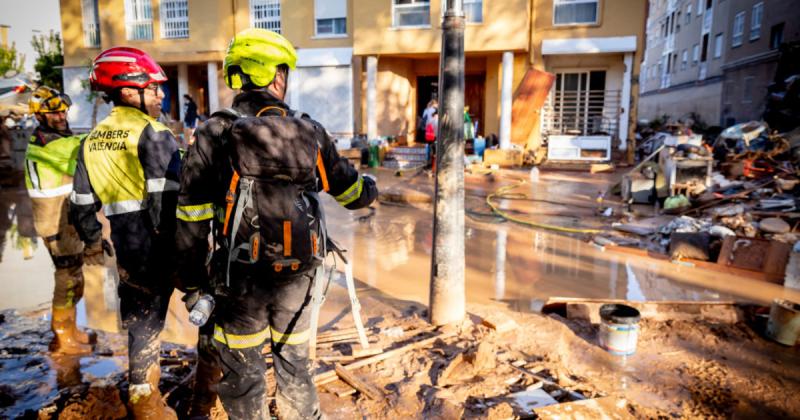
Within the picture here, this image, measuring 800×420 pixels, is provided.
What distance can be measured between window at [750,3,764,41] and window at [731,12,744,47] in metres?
0.96

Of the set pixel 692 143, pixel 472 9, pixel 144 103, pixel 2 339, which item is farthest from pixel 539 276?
pixel 472 9

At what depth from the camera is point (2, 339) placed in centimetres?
422

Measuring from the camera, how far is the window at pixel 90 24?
22266mm

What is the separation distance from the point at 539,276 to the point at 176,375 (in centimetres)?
415

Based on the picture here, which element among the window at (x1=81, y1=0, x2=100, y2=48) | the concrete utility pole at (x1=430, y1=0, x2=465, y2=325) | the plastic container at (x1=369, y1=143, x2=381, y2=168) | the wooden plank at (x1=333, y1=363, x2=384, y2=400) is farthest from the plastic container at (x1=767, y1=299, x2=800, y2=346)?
the window at (x1=81, y1=0, x2=100, y2=48)

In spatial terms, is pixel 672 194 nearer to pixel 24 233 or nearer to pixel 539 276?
pixel 539 276

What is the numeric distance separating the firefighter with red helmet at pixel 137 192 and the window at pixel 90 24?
23451 millimetres

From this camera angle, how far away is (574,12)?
1703cm

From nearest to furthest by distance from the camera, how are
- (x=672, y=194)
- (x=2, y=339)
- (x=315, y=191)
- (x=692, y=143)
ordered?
(x=315, y=191), (x=2, y=339), (x=672, y=194), (x=692, y=143)

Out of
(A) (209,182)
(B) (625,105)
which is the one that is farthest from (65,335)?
(B) (625,105)

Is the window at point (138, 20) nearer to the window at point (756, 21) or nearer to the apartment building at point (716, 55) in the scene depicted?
the apartment building at point (716, 55)

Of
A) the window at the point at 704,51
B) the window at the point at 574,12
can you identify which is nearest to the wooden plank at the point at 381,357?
the window at the point at 574,12

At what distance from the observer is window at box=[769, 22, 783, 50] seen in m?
22.1

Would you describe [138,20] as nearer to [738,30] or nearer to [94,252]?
[94,252]
